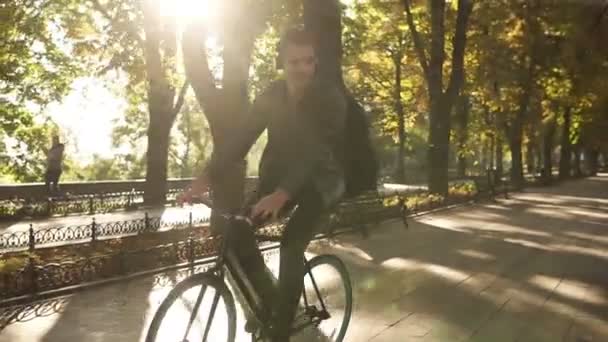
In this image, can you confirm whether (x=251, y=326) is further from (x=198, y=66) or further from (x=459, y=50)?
(x=459, y=50)

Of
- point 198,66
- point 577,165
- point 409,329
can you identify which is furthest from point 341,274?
point 577,165

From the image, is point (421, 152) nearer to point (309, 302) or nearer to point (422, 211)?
point (422, 211)

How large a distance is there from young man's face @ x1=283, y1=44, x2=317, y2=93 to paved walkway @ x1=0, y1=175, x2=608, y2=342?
8.43 ft

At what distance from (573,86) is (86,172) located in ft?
210

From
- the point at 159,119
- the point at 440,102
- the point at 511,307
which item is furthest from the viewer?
the point at 440,102

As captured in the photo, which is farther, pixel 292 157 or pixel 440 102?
pixel 440 102

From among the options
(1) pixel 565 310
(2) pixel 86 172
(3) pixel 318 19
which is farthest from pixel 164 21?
(2) pixel 86 172

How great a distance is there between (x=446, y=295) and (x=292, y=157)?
417 cm

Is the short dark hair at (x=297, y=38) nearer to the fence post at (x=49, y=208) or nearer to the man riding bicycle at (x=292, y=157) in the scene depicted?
the man riding bicycle at (x=292, y=157)

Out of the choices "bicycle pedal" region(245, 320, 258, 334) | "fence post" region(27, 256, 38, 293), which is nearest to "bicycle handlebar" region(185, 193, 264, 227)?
"bicycle pedal" region(245, 320, 258, 334)

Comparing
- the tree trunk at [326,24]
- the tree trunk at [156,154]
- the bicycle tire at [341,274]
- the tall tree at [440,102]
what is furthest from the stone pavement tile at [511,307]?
the tree trunk at [156,154]

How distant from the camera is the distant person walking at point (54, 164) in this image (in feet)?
65.7

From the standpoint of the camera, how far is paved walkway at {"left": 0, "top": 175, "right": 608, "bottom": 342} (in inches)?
237

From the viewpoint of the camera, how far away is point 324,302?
5000mm
